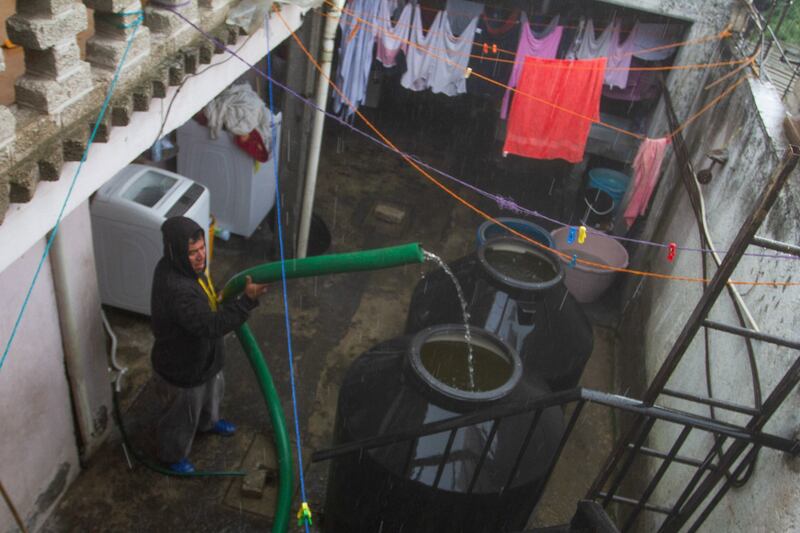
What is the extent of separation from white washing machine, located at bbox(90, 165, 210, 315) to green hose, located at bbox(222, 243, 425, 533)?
185 centimetres

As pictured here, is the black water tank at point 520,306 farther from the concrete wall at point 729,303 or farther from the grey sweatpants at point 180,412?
the grey sweatpants at point 180,412

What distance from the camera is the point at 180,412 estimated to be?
Answer: 19.5 feet

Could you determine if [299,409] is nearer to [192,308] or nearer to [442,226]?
[192,308]

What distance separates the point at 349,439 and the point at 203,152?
5699 millimetres

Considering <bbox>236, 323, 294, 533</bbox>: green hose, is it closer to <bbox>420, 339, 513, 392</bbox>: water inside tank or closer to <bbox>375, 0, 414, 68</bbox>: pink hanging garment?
<bbox>420, 339, 513, 392</bbox>: water inside tank

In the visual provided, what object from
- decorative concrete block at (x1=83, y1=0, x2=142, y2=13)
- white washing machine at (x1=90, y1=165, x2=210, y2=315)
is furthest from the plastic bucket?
decorative concrete block at (x1=83, y1=0, x2=142, y2=13)

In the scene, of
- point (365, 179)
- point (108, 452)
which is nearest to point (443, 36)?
point (365, 179)

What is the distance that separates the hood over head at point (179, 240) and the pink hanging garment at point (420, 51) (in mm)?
6427

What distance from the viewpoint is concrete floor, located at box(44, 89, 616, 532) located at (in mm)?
6055

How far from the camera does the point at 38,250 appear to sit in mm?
4926

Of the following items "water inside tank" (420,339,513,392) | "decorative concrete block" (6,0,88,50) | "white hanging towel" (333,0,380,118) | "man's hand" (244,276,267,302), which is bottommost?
"water inside tank" (420,339,513,392)

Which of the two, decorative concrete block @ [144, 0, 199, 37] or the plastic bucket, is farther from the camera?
the plastic bucket

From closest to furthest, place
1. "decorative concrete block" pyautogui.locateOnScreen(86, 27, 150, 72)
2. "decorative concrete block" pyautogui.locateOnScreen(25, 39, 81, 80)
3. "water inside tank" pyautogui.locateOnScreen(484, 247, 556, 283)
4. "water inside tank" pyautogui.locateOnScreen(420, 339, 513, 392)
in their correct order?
"decorative concrete block" pyautogui.locateOnScreen(25, 39, 81, 80) → "decorative concrete block" pyautogui.locateOnScreen(86, 27, 150, 72) → "water inside tank" pyautogui.locateOnScreen(420, 339, 513, 392) → "water inside tank" pyautogui.locateOnScreen(484, 247, 556, 283)

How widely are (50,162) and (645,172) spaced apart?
28.5ft
